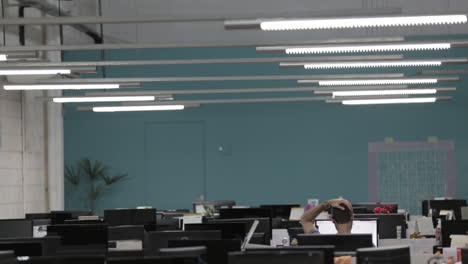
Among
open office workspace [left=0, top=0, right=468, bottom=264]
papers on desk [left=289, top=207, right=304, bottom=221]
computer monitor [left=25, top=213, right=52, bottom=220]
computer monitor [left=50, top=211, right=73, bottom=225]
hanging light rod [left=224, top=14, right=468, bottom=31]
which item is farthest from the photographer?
open office workspace [left=0, top=0, right=468, bottom=264]

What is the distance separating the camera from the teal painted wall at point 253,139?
1773cm

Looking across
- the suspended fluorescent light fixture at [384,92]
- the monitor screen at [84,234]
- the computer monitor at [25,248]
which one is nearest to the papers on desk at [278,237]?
the monitor screen at [84,234]

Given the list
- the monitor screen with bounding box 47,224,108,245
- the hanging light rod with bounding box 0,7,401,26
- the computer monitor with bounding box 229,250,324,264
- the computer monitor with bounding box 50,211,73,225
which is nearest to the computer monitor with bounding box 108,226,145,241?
the monitor screen with bounding box 47,224,108,245

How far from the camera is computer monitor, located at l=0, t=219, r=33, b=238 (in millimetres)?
10547

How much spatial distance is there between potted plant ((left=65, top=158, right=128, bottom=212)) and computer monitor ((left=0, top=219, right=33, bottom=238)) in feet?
24.4

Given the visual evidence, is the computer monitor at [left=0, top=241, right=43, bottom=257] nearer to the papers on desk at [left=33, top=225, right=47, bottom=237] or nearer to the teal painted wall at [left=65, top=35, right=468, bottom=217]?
the papers on desk at [left=33, top=225, right=47, bottom=237]

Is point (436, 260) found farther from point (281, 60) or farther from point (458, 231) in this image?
point (281, 60)

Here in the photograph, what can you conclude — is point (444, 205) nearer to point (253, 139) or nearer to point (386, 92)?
point (386, 92)

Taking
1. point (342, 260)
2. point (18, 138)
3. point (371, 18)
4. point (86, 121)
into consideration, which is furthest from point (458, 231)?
point (86, 121)

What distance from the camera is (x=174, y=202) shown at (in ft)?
59.5

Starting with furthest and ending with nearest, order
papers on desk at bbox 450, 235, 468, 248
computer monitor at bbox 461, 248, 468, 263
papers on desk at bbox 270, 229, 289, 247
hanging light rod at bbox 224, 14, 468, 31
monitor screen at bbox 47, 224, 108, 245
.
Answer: papers on desk at bbox 270, 229, 289, 247
monitor screen at bbox 47, 224, 108, 245
papers on desk at bbox 450, 235, 468, 248
hanging light rod at bbox 224, 14, 468, 31
computer monitor at bbox 461, 248, 468, 263

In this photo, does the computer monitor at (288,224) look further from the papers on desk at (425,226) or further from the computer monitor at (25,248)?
the computer monitor at (25,248)

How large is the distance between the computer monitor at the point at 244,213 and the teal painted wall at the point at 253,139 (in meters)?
6.26

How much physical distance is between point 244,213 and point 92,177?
7.15 metres
